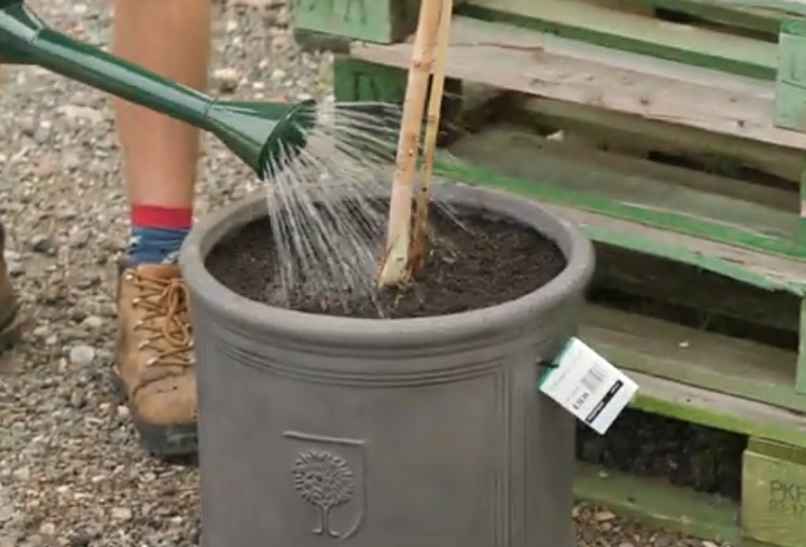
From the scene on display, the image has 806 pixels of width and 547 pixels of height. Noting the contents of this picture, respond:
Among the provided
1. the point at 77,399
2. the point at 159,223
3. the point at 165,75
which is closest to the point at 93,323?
the point at 77,399

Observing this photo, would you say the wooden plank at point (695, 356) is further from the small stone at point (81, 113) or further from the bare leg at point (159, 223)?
the small stone at point (81, 113)

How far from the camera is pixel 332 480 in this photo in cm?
172

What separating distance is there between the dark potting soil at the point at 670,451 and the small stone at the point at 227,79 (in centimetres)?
129

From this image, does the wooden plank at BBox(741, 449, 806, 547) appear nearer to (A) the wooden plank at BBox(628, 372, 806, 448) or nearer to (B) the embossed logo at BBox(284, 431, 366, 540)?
(A) the wooden plank at BBox(628, 372, 806, 448)

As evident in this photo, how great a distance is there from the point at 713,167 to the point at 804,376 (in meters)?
0.50

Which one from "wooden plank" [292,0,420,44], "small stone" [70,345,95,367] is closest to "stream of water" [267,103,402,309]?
"wooden plank" [292,0,420,44]

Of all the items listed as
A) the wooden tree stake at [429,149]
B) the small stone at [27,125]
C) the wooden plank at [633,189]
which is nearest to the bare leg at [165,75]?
the wooden plank at [633,189]

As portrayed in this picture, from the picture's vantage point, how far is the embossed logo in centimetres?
172

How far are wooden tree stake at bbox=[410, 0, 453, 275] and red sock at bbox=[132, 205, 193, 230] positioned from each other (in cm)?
61

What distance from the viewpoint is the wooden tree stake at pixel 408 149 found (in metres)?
1.70

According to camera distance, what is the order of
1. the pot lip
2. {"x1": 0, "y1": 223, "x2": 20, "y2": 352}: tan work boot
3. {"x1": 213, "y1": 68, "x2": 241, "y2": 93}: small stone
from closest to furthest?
1. the pot lip
2. {"x1": 0, "y1": 223, "x2": 20, "y2": 352}: tan work boot
3. {"x1": 213, "y1": 68, "x2": 241, "y2": 93}: small stone

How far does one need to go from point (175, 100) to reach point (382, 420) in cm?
39

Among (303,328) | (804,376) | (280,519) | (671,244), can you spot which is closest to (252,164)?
(303,328)

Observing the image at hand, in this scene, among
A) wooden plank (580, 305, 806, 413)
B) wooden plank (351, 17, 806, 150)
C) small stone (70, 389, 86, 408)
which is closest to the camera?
wooden plank (351, 17, 806, 150)
